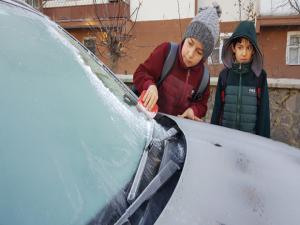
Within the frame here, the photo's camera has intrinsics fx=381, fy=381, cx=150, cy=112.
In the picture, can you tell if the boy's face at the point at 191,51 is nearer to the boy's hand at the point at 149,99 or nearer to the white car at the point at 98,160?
the boy's hand at the point at 149,99

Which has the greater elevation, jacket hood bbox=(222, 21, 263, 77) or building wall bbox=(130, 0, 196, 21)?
building wall bbox=(130, 0, 196, 21)

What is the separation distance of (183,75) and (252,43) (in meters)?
0.55

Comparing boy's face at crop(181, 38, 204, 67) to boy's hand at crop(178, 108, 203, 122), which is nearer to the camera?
boy's face at crop(181, 38, 204, 67)

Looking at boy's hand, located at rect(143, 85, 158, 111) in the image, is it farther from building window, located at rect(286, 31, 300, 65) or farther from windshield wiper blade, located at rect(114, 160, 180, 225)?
building window, located at rect(286, 31, 300, 65)

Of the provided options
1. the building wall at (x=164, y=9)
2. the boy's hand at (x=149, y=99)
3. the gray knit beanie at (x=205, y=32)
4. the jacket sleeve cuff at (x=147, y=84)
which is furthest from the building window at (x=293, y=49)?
the boy's hand at (x=149, y=99)

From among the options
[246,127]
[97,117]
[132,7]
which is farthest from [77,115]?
[132,7]

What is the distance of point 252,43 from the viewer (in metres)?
2.53

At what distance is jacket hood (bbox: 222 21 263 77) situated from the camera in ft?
8.21

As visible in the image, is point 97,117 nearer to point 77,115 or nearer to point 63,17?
point 77,115

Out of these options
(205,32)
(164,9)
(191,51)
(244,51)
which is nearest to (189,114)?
(191,51)

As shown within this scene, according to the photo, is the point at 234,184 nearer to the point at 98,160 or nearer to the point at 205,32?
the point at 98,160

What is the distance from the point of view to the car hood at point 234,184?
1.02m

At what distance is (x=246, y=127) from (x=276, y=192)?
149 cm

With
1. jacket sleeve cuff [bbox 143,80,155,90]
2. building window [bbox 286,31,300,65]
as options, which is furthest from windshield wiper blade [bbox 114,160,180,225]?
building window [bbox 286,31,300,65]
